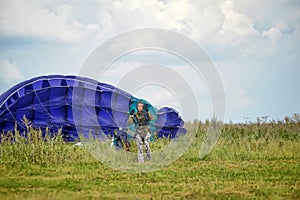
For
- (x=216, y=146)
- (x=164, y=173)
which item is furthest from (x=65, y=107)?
(x=164, y=173)

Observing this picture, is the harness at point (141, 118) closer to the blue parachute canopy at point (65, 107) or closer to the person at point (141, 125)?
the person at point (141, 125)

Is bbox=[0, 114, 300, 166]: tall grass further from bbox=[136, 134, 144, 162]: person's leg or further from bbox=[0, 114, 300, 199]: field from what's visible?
bbox=[136, 134, 144, 162]: person's leg

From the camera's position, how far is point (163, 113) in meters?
25.2

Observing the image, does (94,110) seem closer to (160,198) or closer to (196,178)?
(196,178)

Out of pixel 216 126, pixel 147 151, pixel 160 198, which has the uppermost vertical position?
pixel 216 126

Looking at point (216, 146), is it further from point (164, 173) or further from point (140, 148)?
point (164, 173)

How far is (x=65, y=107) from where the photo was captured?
75.6ft

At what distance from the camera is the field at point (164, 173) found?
10.5 m

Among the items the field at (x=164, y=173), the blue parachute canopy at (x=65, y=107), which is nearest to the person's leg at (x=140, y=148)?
the field at (x=164, y=173)

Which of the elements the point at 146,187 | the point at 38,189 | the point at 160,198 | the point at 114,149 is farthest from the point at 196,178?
the point at 114,149

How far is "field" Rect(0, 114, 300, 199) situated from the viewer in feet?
34.6

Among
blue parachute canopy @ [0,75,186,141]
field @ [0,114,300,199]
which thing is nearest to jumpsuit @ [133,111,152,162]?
field @ [0,114,300,199]

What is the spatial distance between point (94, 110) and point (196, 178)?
38.0 ft

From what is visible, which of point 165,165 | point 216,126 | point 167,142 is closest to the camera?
point 165,165
